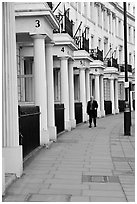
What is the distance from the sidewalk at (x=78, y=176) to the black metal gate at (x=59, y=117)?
3.33m

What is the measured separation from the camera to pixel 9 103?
8.59 metres

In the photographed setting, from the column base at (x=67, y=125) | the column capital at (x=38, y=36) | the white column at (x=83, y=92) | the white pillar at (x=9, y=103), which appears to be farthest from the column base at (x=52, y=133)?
the white column at (x=83, y=92)

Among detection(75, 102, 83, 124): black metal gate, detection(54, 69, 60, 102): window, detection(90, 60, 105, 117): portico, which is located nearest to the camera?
detection(75, 102, 83, 124): black metal gate

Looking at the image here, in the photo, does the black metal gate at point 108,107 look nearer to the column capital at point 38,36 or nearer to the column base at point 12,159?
the column capital at point 38,36

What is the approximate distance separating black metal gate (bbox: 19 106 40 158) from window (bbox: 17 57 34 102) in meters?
6.31

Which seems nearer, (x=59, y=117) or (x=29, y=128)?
(x=29, y=128)

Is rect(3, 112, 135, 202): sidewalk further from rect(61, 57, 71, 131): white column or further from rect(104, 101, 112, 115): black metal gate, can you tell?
rect(104, 101, 112, 115): black metal gate

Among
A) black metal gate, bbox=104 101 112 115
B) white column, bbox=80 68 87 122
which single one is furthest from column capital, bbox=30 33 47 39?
black metal gate, bbox=104 101 112 115

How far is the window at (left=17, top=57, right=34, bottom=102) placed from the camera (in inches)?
765

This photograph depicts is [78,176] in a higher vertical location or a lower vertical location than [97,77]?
lower

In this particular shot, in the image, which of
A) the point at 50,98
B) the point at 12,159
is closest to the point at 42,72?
the point at 50,98

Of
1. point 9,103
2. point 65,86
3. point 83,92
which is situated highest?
point 65,86

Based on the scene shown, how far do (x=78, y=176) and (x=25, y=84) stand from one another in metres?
11.9

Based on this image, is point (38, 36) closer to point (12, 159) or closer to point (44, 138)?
point (44, 138)
